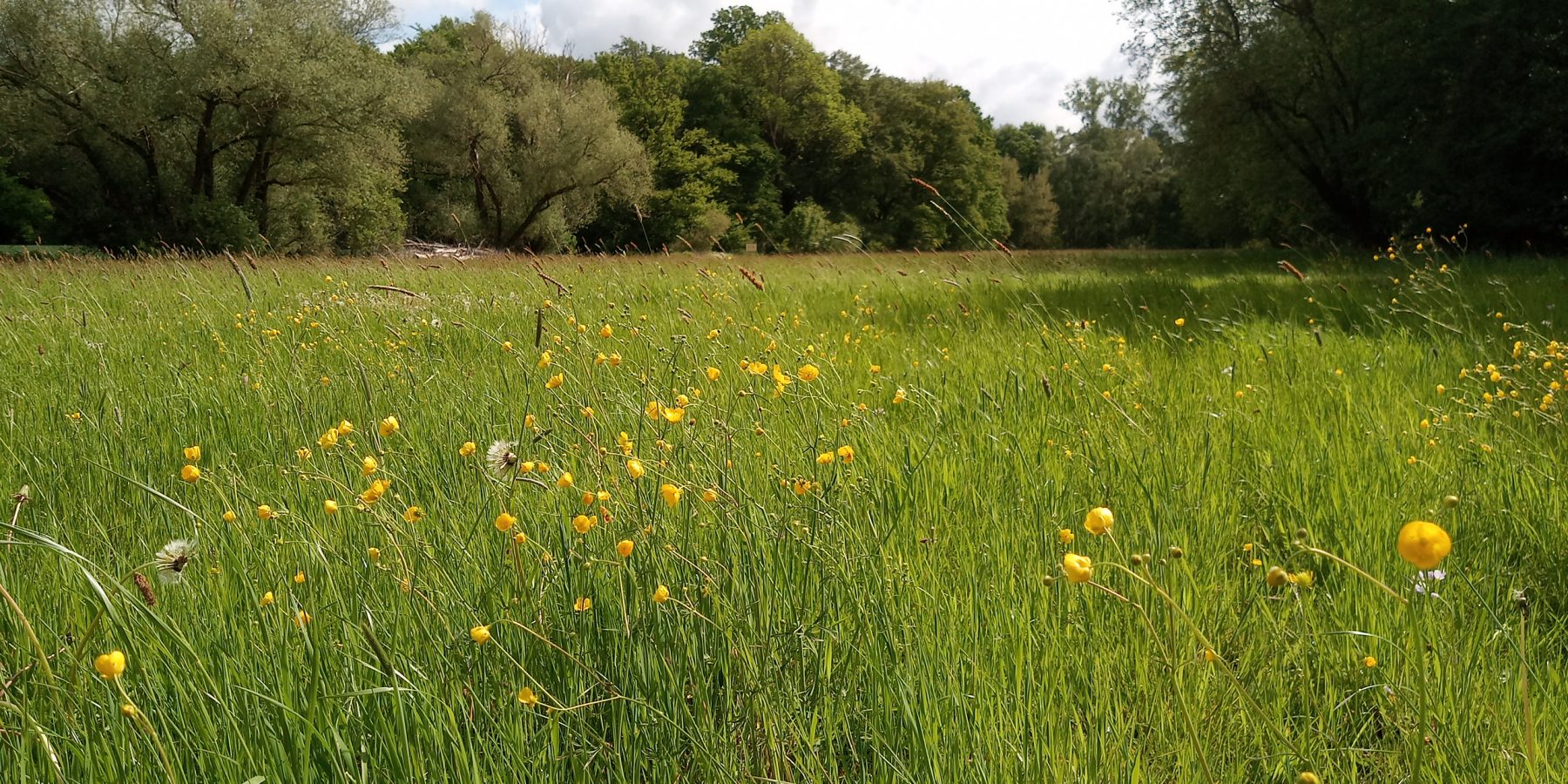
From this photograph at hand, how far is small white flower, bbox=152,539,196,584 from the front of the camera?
4.16 ft

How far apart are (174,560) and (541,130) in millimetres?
30668

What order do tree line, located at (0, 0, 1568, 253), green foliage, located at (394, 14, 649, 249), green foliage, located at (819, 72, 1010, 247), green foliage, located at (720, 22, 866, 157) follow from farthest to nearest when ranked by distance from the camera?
green foliage, located at (819, 72, 1010, 247) < green foliage, located at (720, 22, 866, 157) < green foliage, located at (394, 14, 649, 249) < tree line, located at (0, 0, 1568, 253)

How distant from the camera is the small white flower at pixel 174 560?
1269mm

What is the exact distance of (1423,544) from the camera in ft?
2.21

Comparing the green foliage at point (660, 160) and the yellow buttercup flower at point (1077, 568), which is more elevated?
the green foliage at point (660, 160)

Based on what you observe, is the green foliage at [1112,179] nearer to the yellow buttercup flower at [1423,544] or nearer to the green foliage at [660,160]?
the green foliage at [660,160]

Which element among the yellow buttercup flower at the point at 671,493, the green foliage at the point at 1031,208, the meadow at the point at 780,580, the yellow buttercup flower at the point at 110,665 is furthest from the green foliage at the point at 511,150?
the green foliage at the point at 1031,208

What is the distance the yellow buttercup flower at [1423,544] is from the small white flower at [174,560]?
5.00ft

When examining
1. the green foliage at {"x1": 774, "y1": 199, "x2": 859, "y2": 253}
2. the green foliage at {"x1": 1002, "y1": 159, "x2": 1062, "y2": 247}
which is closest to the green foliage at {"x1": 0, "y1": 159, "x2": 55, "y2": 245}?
the green foliage at {"x1": 774, "y1": 199, "x2": 859, "y2": 253}

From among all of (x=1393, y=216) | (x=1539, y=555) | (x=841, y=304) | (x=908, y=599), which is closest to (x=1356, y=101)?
(x=1393, y=216)

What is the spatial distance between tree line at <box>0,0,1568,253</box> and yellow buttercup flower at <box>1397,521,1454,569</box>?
101 inches

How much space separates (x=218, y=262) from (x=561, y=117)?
20.4 meters

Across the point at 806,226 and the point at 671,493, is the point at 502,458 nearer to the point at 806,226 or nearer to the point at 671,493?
the point at 671,493

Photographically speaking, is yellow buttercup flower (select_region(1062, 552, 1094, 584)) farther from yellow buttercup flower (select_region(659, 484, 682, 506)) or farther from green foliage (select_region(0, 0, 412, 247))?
green foliage (select_region(0, 0, 412, 247))
